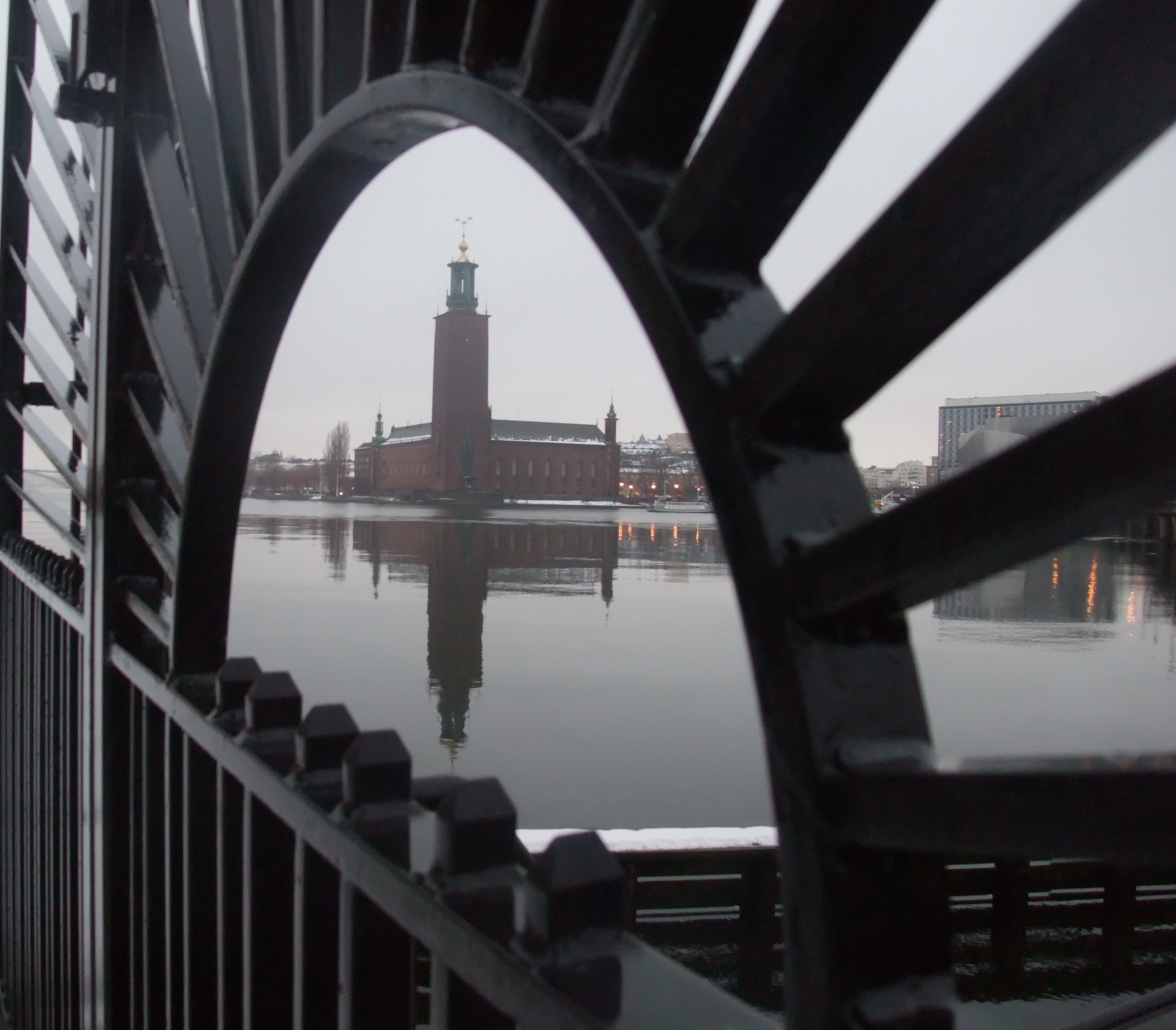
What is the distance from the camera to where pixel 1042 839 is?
0.46 m

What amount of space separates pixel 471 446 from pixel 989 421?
77.6m

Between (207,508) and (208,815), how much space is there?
0.57 meters

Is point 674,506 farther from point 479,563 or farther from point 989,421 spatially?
Result: point 989,421

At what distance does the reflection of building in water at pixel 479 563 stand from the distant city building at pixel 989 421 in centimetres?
749

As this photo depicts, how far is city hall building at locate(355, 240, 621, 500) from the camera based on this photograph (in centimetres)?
7625

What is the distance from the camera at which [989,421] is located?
805mm

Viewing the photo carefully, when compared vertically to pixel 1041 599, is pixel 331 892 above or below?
above

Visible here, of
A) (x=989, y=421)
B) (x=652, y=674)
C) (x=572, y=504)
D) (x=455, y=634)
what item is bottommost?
(x=652, y=674)

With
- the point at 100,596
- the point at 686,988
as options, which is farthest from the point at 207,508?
the point at 686,988

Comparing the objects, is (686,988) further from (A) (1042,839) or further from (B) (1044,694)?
(B) (1044,694)

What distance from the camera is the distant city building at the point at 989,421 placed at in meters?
0.71

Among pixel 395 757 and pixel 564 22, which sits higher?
pixel 564 22

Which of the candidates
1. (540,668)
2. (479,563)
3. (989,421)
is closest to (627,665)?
(540,668)

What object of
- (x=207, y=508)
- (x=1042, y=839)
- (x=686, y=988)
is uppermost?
(x=207, y=508)
